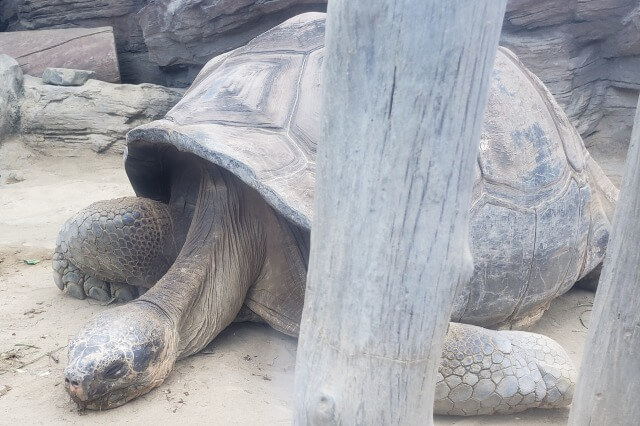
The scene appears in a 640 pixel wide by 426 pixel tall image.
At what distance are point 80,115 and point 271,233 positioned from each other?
14.9 ft

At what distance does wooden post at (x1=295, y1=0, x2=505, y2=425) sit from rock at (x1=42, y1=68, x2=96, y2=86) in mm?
6304

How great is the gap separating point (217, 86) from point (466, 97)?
77.7 inches

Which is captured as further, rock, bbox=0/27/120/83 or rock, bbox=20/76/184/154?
rock, bbox=0/27/120/83

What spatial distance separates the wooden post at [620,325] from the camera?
1.78m

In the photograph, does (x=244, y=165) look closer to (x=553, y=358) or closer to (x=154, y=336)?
(x=154, y=336)

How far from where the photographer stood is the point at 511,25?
635 centimetres

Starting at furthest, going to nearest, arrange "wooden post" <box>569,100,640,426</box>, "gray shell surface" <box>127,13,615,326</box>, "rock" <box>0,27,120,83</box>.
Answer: "rock" <box>0,27,120,83</box>
"gray shell surface" <box>127,13,615,326</box>
"wooden post" <box>569,100,640,426</box>

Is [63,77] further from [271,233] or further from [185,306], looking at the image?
[185,306]

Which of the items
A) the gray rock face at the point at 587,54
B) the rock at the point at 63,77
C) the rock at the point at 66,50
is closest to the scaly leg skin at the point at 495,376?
the gray rock face at the point at 587,54

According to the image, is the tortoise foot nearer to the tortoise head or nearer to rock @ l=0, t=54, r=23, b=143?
the tortoise head

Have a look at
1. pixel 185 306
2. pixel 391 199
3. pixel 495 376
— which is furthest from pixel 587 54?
pixel 391 199

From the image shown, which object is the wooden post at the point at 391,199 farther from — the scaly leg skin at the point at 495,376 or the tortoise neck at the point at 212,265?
the tortoise neck at the point at 212,265

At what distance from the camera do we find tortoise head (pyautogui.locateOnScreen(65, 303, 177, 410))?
2.27 metres

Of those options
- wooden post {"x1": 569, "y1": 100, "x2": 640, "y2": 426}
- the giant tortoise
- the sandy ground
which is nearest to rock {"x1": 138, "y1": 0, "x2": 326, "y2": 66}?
the sandy ground
